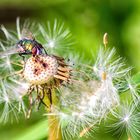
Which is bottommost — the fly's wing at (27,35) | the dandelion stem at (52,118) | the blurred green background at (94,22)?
the dandelion stem at (52,118)

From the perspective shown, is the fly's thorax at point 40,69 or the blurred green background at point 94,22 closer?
the fly's thorax at point 40,69

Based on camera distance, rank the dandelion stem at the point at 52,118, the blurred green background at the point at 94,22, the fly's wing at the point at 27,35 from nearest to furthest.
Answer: the dandelion stem at the point at 52,118
the fly's wing at the point at 27,35
the blurred green background at the point at 94,22

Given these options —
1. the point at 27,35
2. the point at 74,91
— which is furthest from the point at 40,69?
the point at 27,35

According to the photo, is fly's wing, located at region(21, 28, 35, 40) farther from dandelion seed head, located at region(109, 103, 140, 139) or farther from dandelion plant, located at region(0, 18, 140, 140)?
dandelion seed head, located at region(109, 103, 140, 139)

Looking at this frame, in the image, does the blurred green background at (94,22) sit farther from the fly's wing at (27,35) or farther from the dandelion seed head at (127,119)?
the dandelion seed head at (127,119)

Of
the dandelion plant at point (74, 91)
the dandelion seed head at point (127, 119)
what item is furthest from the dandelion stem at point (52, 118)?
the dandelion seed head at point (127, 119)

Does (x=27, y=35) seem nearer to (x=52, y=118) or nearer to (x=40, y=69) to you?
(x=40, y=69)

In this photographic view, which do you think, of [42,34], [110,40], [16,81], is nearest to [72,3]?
[110,40]
